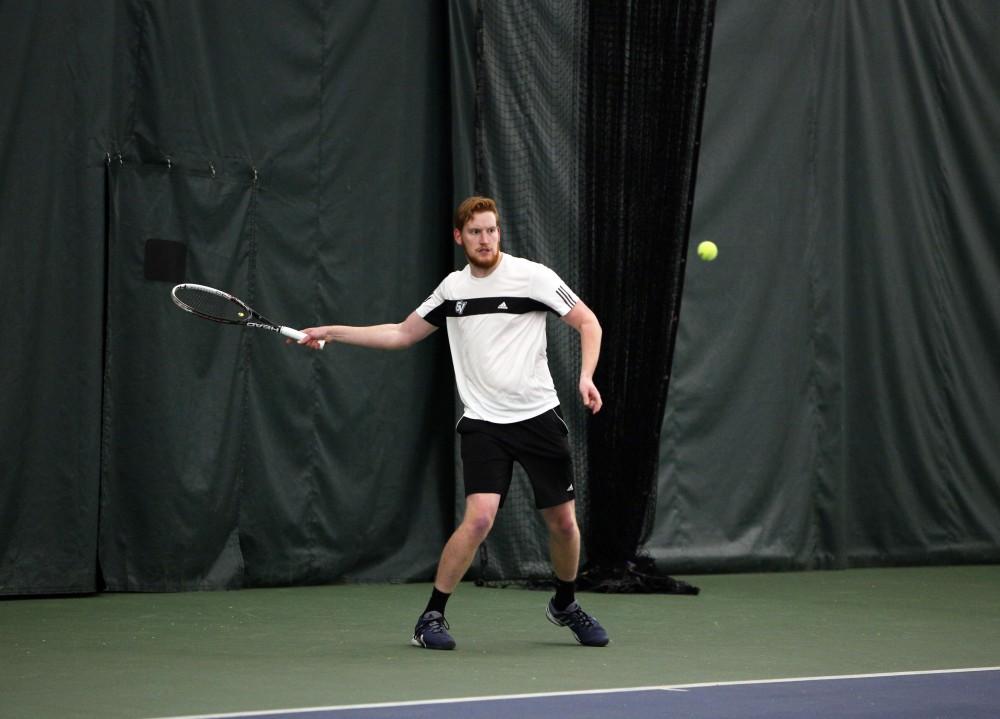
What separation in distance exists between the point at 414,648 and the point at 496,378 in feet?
3.42

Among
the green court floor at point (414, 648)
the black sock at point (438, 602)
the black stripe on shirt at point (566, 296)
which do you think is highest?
the black stripe on shirt at point (566, 296)

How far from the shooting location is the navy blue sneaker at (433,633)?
5.92 m

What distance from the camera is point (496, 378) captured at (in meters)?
5.97

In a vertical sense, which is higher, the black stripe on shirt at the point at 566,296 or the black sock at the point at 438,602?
the black stripe on shirt at the point at 566,296

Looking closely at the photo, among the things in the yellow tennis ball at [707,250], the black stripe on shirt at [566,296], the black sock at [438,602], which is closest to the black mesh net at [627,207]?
the yellow tennis ball at [707,250]

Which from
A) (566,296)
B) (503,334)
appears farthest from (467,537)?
(566,296)

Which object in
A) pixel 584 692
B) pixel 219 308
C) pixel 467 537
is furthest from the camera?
pixel 219 308

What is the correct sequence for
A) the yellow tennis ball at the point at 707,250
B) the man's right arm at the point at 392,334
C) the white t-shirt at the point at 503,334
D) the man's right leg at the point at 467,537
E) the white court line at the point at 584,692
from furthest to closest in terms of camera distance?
the yellow tennis ball at the point at 707,250 < the man's right arm at the point at 392,334 < the white t-shirt at the point at 503,334 < the man's right leg at the point at 467,537 < the white court line at the point at 584,692

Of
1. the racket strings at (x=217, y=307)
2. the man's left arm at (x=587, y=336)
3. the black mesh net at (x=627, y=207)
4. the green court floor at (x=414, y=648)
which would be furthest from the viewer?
the black mesh net at (x=627, y=207)

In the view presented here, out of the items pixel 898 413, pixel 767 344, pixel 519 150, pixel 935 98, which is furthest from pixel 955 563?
pixel 519 150

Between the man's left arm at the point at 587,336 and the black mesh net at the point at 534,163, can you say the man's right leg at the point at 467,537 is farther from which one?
the black mesh net at the point at 534,163

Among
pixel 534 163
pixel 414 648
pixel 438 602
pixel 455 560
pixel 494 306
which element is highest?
pixel 534 163

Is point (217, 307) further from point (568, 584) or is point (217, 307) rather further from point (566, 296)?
point (568, 584)

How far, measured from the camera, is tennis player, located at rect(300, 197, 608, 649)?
5.94 metres
